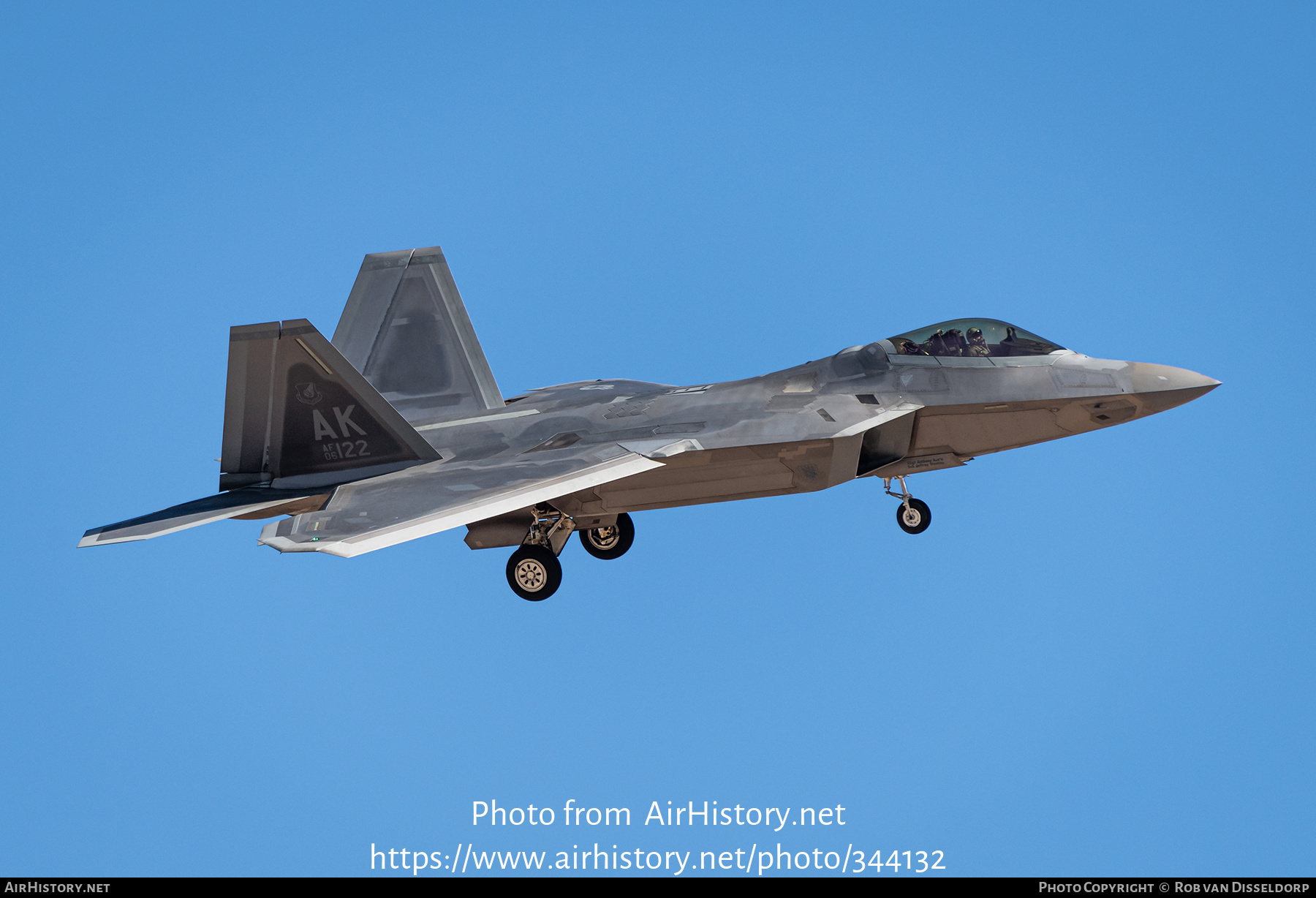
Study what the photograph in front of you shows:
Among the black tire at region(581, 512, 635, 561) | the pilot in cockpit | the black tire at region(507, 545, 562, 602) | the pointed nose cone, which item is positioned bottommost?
the black tire at region(507, 545, 562, 602)

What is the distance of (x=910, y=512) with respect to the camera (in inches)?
723

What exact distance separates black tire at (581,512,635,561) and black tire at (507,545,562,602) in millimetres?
2150

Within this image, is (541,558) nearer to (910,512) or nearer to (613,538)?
(613,538)

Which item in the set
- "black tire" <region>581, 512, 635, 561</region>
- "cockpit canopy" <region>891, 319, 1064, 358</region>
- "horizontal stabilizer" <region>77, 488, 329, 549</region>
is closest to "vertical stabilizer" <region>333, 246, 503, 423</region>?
"black tire" <region>581, 512, 635, 561</region>

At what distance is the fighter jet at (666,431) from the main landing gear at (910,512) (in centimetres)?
2

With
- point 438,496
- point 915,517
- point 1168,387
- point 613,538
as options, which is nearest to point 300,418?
point 438,496

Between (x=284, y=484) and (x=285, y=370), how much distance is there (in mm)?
1420

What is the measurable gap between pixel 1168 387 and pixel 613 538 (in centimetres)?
745

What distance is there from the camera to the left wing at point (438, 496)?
1449cm

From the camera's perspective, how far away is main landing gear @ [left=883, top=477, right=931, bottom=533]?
18.3 meters

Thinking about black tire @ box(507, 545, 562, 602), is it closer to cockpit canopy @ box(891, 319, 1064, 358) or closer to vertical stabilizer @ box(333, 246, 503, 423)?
vertical stabilizer @ box(333, 246, 503, 423)

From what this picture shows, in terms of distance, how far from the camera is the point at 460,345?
2075cm

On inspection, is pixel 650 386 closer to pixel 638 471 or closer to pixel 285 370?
pixel 638 471

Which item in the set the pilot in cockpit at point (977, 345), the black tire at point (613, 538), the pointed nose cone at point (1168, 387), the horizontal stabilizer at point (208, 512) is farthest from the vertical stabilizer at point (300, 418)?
the pointed nose cone at point (1168, 387)
